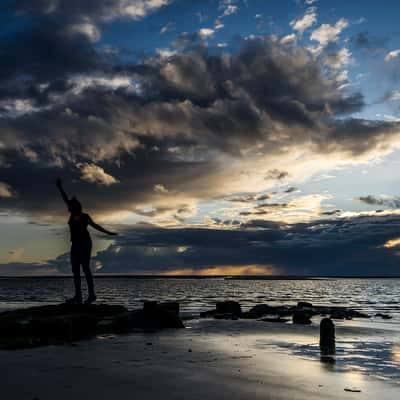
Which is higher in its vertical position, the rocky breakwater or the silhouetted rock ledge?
the silhouetted rock ledge

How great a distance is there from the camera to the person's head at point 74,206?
19.8m

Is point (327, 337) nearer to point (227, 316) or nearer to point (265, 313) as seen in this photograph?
point (227, 316)

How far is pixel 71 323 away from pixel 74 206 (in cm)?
486

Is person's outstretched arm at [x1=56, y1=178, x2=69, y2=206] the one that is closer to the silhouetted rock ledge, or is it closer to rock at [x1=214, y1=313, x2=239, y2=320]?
the silhouetted rock ledge

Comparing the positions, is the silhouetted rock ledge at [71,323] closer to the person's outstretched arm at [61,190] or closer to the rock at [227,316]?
the person's outstretched arm at [61,190]

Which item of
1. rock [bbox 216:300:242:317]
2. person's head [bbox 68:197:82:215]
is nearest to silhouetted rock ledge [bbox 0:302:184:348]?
person's head [bbox 68:197:82:215]

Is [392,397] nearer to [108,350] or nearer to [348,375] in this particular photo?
[348,375]

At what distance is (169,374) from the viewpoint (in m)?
10.9

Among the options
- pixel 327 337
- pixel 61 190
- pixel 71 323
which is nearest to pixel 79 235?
pixel 61 190

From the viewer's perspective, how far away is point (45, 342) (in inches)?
627

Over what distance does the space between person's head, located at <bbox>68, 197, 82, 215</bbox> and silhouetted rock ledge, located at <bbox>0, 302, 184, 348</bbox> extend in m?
4.37

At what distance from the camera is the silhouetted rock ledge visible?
17.2 metres

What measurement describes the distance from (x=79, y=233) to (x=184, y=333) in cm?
678

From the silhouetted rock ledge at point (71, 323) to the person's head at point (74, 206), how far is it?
4.37 m
